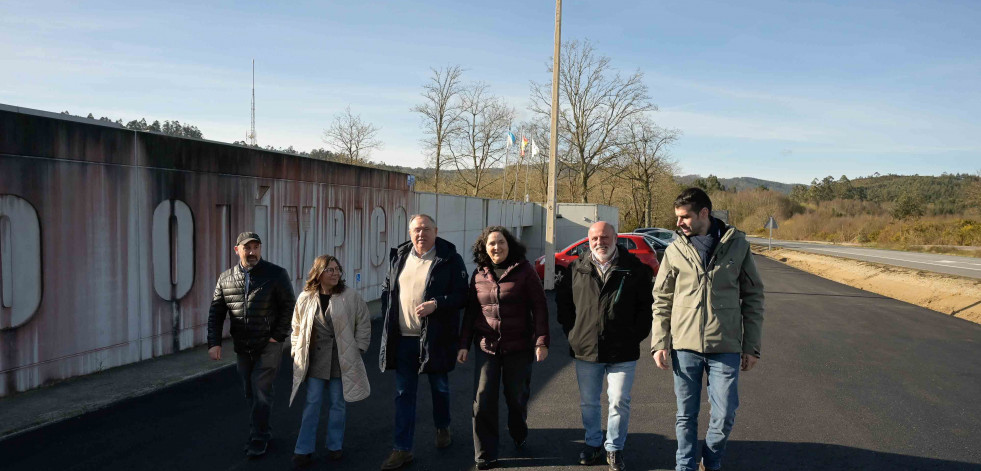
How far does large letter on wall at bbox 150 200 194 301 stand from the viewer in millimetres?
7223

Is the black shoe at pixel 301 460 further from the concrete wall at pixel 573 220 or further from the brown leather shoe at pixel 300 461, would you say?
the concrete wall at pixel 573 220

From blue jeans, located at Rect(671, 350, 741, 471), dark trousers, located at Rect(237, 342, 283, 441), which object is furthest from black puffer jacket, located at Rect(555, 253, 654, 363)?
dark trousers, located at Rect(237, 342, 283, 441)

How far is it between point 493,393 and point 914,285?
18.5 meters

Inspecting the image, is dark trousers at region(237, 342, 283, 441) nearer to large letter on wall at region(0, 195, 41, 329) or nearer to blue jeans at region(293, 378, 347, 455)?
blue jeans at region(293, 378, 347, 455)

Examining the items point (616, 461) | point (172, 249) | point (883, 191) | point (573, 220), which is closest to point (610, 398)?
point (616, 461)

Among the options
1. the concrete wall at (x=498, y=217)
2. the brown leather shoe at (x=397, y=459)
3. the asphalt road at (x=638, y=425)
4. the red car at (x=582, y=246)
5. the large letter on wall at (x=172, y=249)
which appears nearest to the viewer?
the brown leather shoe at (x=397, y=459)

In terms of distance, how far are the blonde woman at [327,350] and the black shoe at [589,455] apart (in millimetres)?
1614

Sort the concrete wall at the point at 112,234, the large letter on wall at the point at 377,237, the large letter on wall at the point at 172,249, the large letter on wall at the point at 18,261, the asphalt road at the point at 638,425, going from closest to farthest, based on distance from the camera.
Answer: the asphalt road at the point at 638,425, the large letter on wall at the point at 18,261, the concrete wall at the point at 112,234, the large letter on wall at the point at 172,249, the large letter on wall at the point at 377,237

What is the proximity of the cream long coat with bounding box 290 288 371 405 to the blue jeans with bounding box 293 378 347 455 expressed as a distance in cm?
7

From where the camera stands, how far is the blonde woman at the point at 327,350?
4207 millimetres

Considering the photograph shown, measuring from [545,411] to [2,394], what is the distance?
5.04 m

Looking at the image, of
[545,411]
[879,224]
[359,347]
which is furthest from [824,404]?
[879,224]

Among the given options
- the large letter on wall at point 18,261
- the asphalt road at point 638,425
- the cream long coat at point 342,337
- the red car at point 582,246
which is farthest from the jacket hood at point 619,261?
the red car at point 582,246

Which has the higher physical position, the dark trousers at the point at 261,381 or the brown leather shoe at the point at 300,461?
the dark trousers at the point at 261,381
